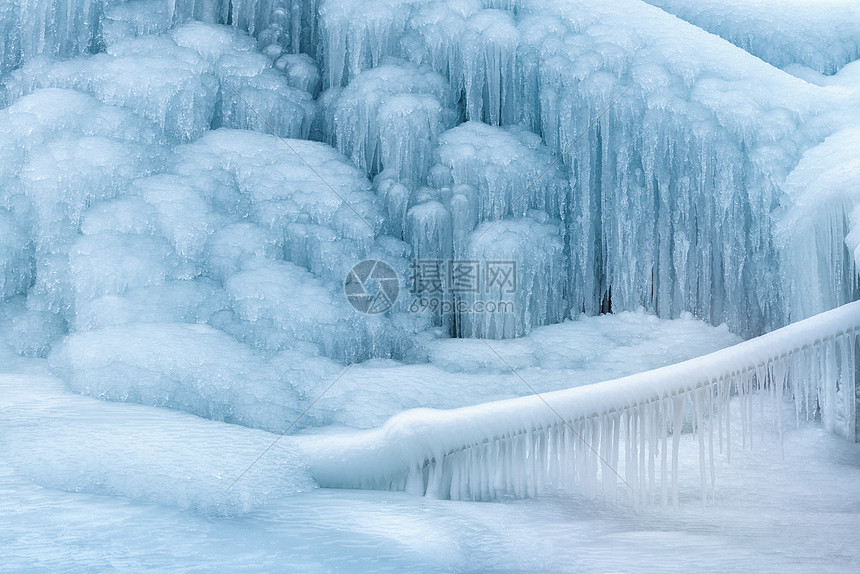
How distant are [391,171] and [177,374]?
116 inches

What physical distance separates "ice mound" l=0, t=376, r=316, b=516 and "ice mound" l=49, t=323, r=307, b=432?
404mm

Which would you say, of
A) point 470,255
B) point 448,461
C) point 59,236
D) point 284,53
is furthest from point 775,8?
point 59,236

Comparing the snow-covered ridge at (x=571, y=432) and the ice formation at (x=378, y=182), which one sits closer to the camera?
the snow-covered ridge at (x=571, y=432)

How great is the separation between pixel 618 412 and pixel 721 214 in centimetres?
344

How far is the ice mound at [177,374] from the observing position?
18.5ft

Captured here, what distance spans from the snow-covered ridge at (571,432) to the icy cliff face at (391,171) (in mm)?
1738

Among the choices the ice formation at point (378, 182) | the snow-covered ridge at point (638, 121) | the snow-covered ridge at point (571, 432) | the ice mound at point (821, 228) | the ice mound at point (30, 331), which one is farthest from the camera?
the ice mound at point (30, 331)

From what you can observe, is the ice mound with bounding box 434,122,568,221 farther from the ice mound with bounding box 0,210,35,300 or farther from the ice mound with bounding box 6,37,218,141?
the ice mound with bounding box 0,210,35,300

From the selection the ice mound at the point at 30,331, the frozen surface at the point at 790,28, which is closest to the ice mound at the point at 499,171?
the frozen surface at the point at 790,28

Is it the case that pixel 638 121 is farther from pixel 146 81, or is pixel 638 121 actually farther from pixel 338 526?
pixel 338 526

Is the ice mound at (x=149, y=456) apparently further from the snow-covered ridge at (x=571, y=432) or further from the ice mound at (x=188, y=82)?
the ice mound at (x=188, y=82)

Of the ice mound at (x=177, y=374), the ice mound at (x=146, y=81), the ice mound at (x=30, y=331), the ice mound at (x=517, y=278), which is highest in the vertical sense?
the ice mound at (x=146, y=81)

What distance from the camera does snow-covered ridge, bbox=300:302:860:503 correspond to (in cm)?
411

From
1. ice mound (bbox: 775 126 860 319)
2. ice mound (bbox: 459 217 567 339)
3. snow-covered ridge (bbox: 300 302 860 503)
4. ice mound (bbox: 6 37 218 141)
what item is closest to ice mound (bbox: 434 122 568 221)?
ice mound (bbox: 459 217 567 339)
